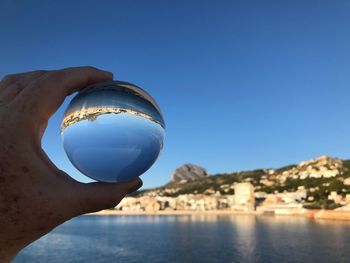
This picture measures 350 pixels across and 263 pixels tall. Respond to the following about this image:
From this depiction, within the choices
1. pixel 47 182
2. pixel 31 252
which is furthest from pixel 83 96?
pixel 31 252

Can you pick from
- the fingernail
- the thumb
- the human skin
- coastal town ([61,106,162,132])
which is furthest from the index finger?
the fingernail

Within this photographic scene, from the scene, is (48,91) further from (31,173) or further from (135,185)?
(135,185)

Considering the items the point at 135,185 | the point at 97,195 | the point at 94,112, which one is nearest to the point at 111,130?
the point at 94,112

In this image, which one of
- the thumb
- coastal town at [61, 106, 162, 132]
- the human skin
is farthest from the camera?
coastal town at [61, 106, 162, 132]

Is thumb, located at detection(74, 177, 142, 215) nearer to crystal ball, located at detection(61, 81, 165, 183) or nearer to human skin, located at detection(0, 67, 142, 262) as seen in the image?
human skin, located at detection(0, 67, 142, 262)

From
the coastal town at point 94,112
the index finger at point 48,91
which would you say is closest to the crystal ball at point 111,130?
the coastal town at point 94,112

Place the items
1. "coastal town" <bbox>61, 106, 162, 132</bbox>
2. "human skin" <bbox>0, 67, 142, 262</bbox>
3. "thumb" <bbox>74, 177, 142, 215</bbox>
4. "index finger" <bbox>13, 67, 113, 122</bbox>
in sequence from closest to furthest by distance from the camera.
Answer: "human skin" <bbox>0, 67, 142, 262</bbox>
"index finger" <bbox>13, 67, 113, 122</bbox>
"thumb" <bbox>74, 177, 142, 215</bbox>
"coastal town" <bbox>61, 106, 162, 132</bbox>

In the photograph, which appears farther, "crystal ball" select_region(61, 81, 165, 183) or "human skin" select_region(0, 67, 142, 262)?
"crystal ball" select_region(61, 81, 165, 183)

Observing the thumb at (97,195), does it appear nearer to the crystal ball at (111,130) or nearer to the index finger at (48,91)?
the crystal ball at (111,130)
